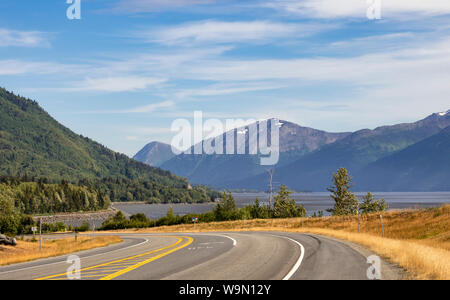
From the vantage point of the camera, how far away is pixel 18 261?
27.4 metres

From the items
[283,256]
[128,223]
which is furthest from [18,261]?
[128,223]

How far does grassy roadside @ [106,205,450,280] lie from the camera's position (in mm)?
16953

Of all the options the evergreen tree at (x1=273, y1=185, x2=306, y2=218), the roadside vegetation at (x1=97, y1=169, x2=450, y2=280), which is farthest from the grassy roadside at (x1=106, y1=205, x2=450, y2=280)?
the evergreen tree at (x1=273, y1=185, x2=306, y2=218)

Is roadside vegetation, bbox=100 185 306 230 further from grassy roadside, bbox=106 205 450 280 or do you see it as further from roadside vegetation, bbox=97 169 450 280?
grassy roadside, bbox=106 205 450 280

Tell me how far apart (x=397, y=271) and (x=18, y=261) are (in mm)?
20055

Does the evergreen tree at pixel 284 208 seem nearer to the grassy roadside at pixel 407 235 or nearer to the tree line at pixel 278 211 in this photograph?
the tree line at pixel 278 211

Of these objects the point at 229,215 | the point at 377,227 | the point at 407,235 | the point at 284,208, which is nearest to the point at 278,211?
the point at 284,208

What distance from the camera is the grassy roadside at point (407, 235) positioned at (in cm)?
1695

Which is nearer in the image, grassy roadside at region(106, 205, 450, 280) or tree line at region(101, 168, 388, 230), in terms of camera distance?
grassy roadside at region(106, 205, 450, 280)

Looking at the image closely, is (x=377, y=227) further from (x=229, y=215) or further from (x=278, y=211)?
(x=278, y=211)

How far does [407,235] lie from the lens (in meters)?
48.5

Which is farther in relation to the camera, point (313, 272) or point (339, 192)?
point (339, 192)
